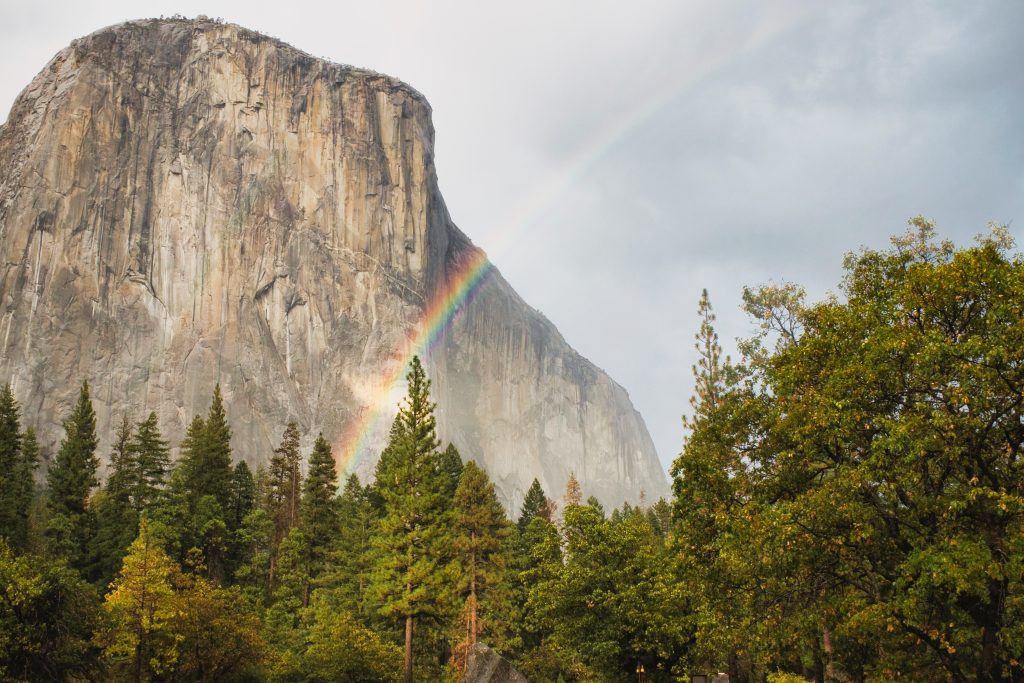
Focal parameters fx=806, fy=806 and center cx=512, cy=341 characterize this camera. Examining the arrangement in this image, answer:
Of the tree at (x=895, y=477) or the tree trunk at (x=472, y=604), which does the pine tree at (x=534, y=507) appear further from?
the tree at (x=895, y=477)

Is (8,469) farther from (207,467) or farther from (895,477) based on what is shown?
(895,477)

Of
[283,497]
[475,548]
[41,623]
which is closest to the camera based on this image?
[41,623]

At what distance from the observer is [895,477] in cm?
1453

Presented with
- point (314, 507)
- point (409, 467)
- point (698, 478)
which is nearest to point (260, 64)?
point (314, 507)

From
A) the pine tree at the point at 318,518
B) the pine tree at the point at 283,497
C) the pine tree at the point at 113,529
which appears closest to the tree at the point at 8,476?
the pine tree at the point at 113,529

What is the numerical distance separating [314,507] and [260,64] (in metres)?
107

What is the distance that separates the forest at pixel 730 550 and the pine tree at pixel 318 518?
6.95ft

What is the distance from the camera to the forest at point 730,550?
1418cm

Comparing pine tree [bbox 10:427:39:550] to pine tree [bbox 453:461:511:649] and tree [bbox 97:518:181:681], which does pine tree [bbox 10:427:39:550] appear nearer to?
tree [bbox 97:518:181:681]

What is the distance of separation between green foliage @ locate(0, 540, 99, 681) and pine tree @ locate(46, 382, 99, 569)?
23.1 m

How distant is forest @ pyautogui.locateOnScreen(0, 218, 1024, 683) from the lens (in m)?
14.2

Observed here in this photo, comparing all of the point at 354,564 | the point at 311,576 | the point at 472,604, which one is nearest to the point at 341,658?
the point at 472,604

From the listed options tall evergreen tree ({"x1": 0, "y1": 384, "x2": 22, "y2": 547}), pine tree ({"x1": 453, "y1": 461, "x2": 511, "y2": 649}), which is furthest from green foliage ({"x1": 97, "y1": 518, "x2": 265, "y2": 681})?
tall evergreen tree ({"x1": 0, "y1": 384, "x2": 22, "y2": 547})

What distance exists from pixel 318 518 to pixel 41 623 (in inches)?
1253
